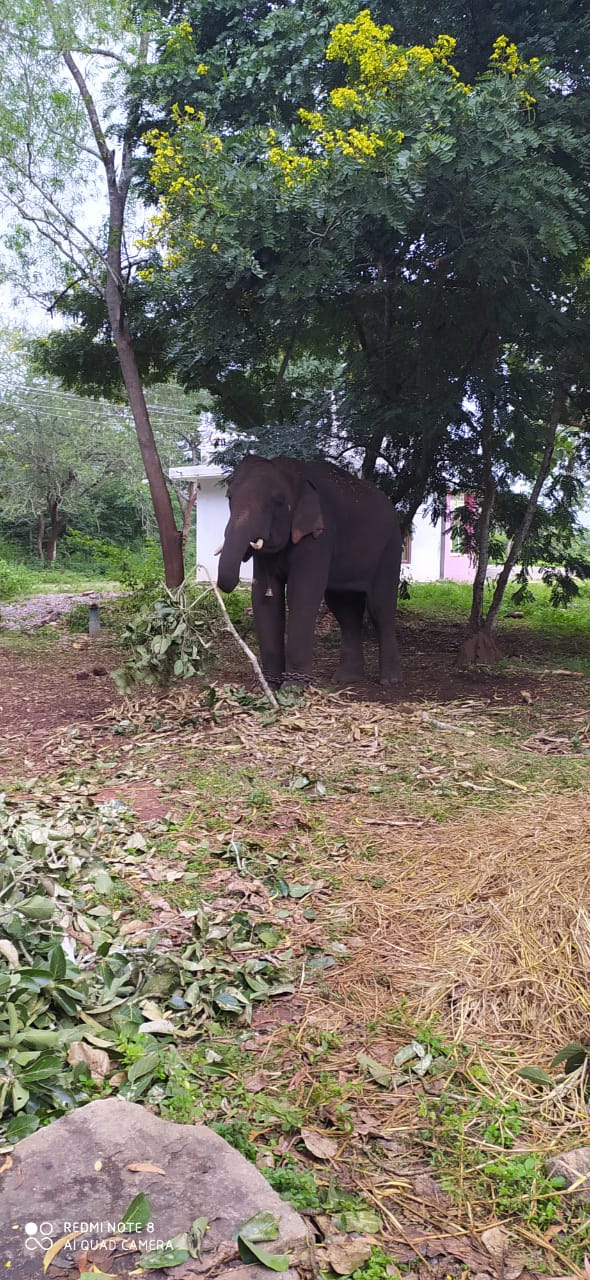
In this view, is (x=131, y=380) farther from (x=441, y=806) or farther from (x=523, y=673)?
(x=441, y=806)

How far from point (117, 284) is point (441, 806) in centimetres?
833

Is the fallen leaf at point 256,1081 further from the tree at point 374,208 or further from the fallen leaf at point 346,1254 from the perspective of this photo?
the tree at point 374,208

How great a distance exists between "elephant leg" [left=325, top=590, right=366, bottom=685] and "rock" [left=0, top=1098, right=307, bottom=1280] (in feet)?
21.5

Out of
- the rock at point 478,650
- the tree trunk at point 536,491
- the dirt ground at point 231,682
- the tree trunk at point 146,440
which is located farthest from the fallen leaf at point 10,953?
the tree trunk at point 146,440

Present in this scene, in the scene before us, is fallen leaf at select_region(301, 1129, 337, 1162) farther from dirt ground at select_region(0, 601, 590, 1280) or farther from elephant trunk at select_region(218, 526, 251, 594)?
elephant trunk at select_region(218, 526, 251, 594)

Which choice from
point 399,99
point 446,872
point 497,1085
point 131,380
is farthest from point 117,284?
point 497,1085

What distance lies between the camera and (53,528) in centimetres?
3091

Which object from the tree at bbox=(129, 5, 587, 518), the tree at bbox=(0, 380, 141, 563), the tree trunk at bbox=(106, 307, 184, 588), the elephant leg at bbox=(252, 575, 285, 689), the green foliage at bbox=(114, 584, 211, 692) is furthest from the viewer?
the tree at bbox=(0, 380, 141, 563)

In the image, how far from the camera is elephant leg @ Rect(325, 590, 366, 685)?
28.6 ft

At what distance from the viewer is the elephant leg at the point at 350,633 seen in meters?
8.72

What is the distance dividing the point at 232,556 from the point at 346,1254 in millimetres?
5115

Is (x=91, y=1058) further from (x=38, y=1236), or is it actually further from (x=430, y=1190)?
(x=430, y=1190)

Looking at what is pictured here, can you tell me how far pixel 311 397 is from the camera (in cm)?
1041

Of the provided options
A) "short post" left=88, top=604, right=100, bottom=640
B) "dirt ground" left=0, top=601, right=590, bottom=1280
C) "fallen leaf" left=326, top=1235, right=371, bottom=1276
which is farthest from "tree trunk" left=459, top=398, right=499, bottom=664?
"fallen leaf" left=326, top=1235, right=371, bottom=1276
